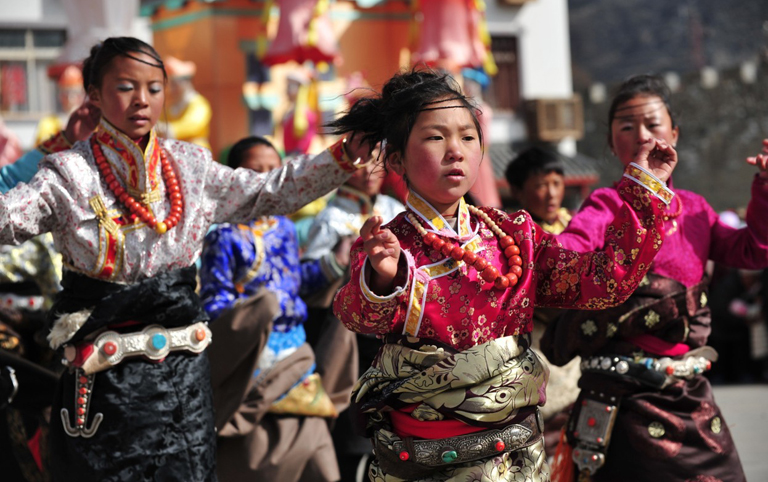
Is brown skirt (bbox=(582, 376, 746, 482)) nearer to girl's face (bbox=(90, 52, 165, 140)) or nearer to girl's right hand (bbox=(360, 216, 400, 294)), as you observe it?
girl's right hand (bbox=(360, 216, 400, 294))

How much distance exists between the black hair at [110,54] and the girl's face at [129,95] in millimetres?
14

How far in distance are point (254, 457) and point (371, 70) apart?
9.72m

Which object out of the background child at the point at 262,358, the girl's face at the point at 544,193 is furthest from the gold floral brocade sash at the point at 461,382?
the girl's face at the point at 544,193

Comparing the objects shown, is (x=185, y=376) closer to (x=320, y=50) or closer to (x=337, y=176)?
(x=337, y=176)

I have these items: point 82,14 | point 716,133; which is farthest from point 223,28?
point 716,133

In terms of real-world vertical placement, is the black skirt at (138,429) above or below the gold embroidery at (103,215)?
below

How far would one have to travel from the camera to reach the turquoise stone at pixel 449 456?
2.48 m

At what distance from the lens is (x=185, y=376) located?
10.0ft

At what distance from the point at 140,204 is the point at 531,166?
2.14 m

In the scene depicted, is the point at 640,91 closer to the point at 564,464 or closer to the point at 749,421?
the point at 564,464

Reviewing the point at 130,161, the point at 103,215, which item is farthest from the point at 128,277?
the point at 130,161

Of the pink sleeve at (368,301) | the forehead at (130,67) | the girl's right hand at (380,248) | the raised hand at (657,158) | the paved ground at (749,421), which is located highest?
the forehead at (130,67)

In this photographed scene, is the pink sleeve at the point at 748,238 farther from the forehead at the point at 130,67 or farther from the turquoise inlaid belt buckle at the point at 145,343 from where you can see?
the forehead at the point at 130,67

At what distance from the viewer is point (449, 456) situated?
2486 mm
